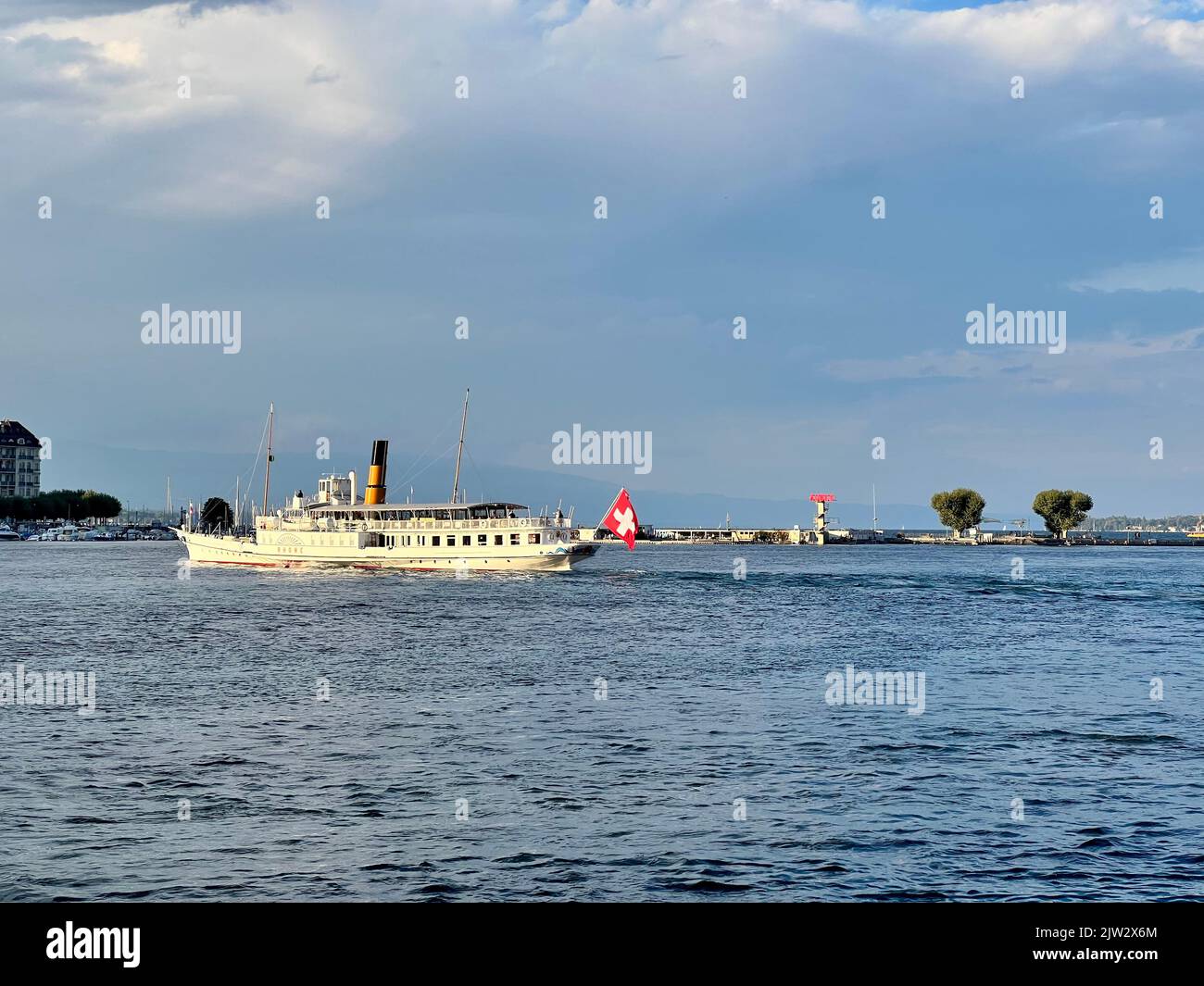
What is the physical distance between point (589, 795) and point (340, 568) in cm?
10984

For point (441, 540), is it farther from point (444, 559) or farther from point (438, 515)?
point (438, 515)

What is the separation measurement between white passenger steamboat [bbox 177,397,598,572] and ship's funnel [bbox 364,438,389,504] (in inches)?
146

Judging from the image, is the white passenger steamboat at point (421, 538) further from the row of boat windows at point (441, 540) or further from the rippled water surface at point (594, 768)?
the rippled water surface at point (594, 768)

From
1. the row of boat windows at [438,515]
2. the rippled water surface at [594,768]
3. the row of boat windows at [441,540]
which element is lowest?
the rippled water surface at [594,768]

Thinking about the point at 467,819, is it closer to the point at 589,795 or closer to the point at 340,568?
the point at 589,795

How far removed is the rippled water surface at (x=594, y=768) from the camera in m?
17.9

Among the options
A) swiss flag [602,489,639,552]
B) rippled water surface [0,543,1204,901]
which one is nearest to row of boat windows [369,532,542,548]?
swiss flag [602,489,639,552]

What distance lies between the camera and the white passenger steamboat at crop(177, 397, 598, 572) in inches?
4776

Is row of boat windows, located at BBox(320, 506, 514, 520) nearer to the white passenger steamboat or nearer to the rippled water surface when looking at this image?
the white passenger steamboat

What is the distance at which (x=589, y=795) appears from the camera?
22938 mm

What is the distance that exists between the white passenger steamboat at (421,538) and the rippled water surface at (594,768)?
195ft

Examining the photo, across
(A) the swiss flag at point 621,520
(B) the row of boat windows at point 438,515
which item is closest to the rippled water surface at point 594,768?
(B) the row of boat windows at point 438,515
